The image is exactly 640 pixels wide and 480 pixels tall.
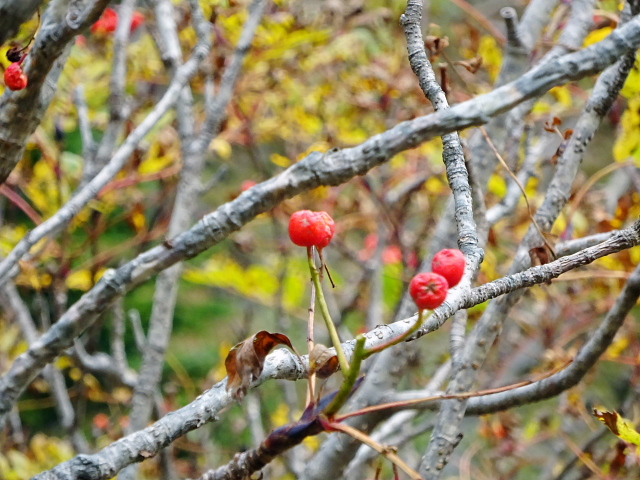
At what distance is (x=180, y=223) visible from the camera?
1446 millimetres

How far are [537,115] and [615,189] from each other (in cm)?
88

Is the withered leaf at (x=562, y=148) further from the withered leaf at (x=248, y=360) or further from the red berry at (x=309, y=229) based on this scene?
the withered leaf at (x=248, y=360)

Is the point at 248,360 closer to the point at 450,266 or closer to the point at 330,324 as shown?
the point at 330,324

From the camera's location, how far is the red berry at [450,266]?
0.51 metres

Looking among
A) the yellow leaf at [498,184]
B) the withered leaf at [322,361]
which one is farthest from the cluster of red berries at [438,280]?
the yellow leaf at [498,184]

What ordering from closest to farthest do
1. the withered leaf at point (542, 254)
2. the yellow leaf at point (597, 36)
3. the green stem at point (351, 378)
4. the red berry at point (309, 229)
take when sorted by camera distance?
1. the green stem at point (351, 378)
2. the red berry at point (309, 229)
3. the withered leaf at point (542, 254)
4. the yellow leaf at point (597, 36)

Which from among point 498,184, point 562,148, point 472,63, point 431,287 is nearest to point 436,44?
point 472,63

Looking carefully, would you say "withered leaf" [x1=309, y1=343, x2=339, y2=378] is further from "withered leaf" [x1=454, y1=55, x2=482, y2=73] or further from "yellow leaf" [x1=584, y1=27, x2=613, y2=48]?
"yellow leaf" [x1=584, y1=27, x2=613, y2=48]

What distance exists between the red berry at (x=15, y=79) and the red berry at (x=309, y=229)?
0.40 m

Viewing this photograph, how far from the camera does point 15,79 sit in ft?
2.48

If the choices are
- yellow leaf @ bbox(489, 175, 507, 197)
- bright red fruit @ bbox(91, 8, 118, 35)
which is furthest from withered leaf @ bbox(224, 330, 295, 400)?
bright red fruit @ bbox(91, 8, 118, 35)

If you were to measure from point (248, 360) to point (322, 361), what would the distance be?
0.21ft

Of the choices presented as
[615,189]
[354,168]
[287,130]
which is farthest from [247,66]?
[615,189]

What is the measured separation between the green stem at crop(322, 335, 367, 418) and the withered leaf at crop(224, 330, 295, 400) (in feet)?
0.24
